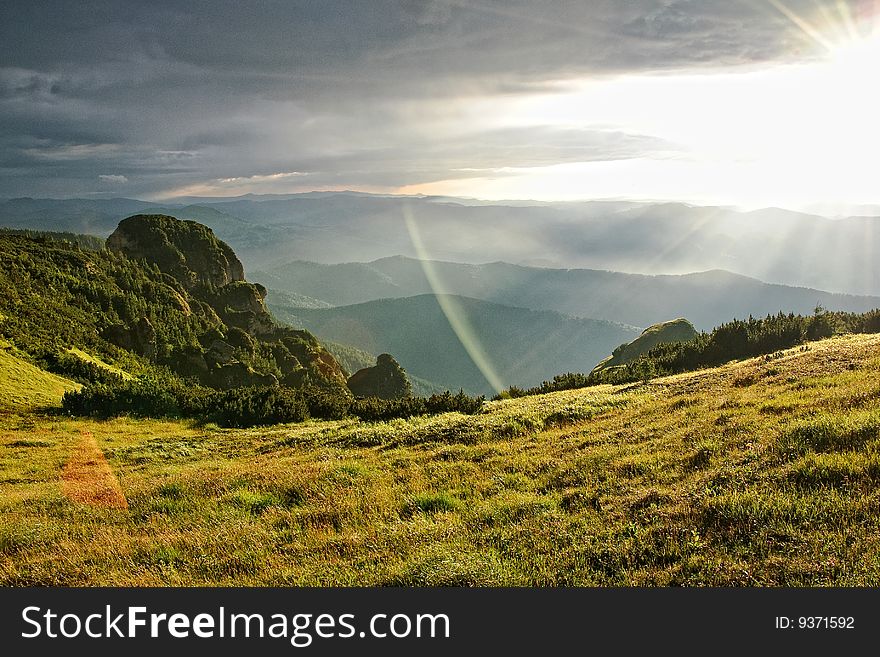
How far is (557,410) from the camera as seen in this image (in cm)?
2139

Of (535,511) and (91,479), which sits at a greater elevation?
(535,511)

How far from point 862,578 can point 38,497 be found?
19.7m

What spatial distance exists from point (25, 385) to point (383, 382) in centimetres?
7423

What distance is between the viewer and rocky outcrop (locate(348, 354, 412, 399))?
356 feet

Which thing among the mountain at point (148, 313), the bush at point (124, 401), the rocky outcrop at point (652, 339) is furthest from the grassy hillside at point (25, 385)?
the rocky outcrop at point (652, 339)

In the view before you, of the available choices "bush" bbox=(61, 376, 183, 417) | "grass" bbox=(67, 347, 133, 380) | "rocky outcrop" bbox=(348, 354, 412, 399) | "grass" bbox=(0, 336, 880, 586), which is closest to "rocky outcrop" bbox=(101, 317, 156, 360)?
"grass" bbox=(67, 347, 133, 380)

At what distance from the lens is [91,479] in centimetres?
1819

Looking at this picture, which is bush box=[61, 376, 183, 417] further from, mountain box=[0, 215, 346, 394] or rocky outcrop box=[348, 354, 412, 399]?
rocky outcrop box=[348, 354, 412, 399]

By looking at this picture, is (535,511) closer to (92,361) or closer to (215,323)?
(92,361)

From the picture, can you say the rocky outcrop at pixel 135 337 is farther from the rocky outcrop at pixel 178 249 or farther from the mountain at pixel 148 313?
the rocky outcrop at pixel 178 249

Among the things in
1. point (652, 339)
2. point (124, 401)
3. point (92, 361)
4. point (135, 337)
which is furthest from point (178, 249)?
point (652, 339)

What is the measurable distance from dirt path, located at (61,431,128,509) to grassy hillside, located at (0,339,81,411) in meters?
11.9

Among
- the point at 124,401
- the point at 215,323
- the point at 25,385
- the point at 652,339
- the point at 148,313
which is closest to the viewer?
the point at 124,401

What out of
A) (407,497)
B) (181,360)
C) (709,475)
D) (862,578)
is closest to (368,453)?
(407,497)
